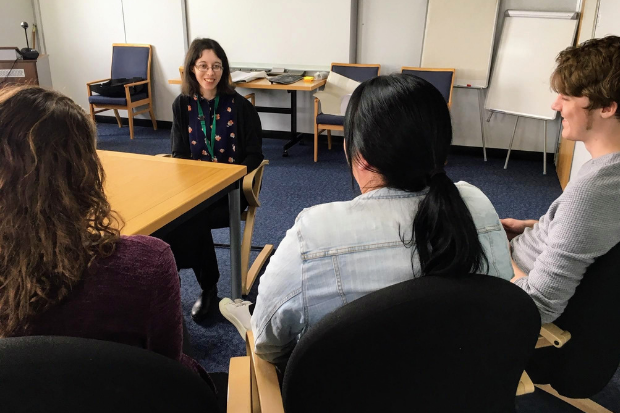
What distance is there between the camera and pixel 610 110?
1.20 meters

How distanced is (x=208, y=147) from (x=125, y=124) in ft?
12.9

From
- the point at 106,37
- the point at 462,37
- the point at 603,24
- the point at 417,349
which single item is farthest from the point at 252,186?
the point at 106,37

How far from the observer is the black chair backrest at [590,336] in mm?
1033

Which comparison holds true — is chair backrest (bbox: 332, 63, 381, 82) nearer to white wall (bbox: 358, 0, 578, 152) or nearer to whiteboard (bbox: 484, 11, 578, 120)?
white wall (bbox: 358, 0, 578, 152)

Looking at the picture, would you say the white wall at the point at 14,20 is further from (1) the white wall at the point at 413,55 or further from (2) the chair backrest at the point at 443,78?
(2) the chair backrest at the point at 443,78

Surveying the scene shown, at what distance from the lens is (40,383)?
0.53m

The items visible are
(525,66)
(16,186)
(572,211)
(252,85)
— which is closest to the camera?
(16,186)

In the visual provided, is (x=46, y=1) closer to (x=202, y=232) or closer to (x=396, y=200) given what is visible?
(x=202, y=232)

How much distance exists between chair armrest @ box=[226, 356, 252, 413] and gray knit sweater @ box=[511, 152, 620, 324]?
62 centimetres

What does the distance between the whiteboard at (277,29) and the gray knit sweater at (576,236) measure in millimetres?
3924

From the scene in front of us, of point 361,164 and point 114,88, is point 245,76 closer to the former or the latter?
point 114,88

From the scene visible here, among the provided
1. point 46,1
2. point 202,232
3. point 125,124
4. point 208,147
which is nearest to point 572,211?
point 202,232

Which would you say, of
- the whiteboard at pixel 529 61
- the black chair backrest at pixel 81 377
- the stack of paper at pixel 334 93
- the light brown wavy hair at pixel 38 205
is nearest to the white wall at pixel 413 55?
the whiteboard at pixel 529 61

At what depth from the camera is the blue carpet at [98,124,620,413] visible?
192 cm
